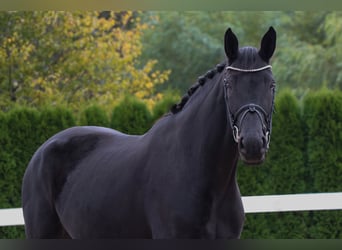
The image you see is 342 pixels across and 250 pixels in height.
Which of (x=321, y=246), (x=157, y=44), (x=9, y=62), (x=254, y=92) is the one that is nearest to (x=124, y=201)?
(x=254, y=92)

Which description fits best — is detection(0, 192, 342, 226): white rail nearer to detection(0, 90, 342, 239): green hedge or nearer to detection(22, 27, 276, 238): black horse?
detection(0, 90, 342, 239): green hedge

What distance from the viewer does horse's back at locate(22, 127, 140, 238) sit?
4938 millimetres

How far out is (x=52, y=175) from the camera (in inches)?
195

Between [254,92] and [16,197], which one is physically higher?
[254,92]

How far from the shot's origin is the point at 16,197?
8000mm

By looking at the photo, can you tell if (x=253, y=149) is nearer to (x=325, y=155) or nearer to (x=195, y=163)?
(x=195, y=163)

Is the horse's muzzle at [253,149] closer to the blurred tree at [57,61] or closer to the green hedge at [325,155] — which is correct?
the green hedge at [325,155]

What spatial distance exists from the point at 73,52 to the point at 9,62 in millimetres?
1116

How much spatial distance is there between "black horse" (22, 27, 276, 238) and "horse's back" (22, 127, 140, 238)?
0.40 m

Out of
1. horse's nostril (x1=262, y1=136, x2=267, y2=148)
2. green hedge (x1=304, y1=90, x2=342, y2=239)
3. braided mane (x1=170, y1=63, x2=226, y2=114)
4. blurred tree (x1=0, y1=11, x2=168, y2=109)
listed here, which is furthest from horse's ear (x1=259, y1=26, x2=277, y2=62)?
blurred tree (x1=0, y1=11, x2=168, y2=109)

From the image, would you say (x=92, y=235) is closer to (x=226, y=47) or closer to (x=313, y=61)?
(x=226, y=47)

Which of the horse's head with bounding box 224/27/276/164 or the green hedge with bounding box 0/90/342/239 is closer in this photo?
the horse's head with bounding box 224/27/276/164

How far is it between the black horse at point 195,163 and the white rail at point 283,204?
259cm

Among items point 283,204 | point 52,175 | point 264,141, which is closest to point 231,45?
point 264,141
